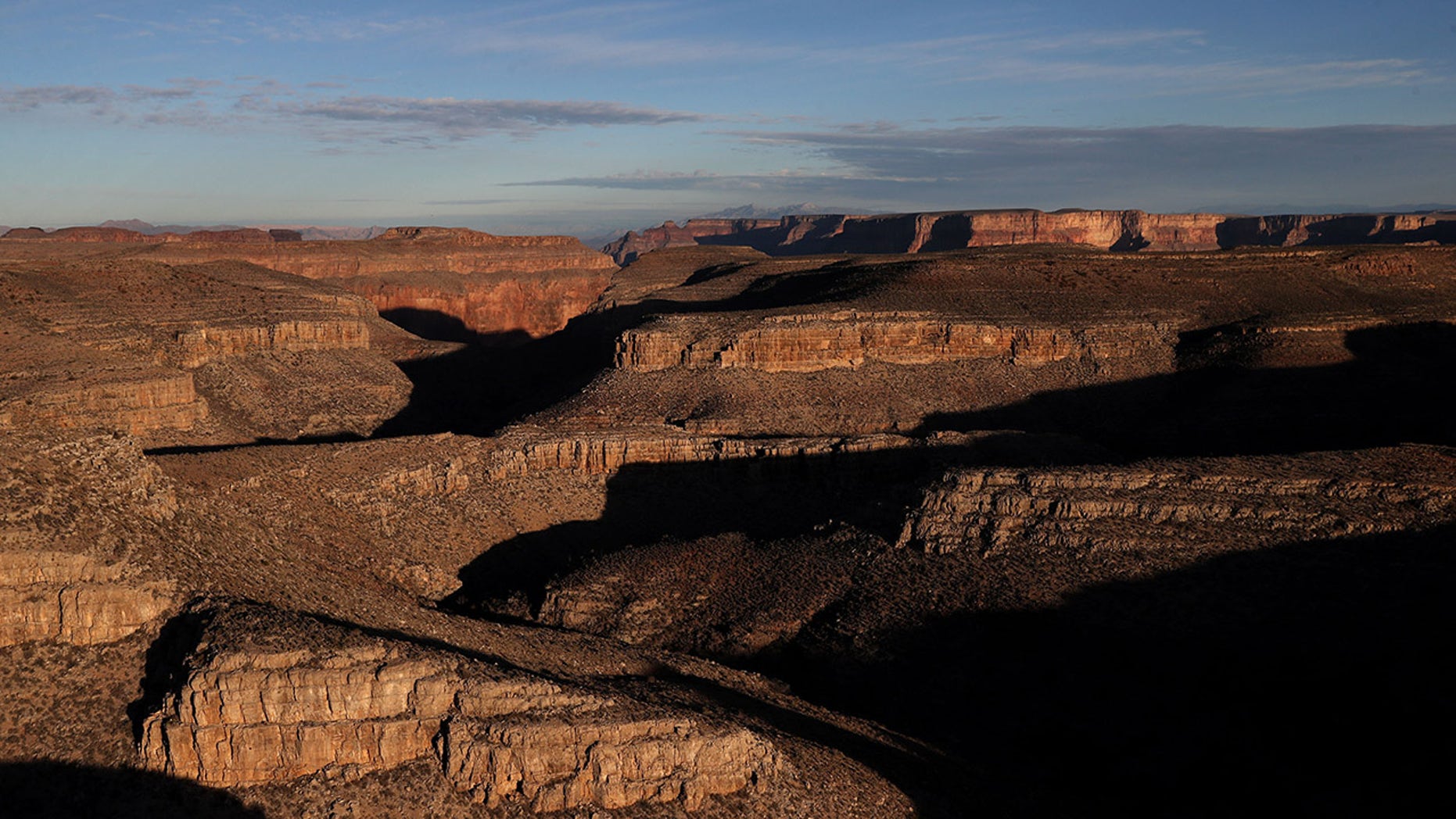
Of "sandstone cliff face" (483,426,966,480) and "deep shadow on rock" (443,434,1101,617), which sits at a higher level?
"sandstone cliff face" (483,426,966,480)

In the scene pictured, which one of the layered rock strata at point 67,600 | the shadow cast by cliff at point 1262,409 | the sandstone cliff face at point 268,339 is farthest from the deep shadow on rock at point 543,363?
the layered rock strata at point 67,600

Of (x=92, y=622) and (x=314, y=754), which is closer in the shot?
(x=314, y=754)

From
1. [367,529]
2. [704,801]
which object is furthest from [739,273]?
[704,801]

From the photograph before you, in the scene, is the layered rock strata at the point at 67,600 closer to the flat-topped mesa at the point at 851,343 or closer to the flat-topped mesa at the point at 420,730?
the flat-topped mesa at the point at 420,730

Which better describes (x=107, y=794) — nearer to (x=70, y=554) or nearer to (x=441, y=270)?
(x=70, y=554)

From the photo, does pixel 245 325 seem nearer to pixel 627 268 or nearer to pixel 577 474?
pixel 577 474

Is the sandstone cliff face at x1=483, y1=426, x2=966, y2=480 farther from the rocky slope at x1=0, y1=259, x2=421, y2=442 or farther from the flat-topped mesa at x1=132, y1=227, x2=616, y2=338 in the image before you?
the flat-topped mesa at x1=132, y1=227, x2=616, y2=338

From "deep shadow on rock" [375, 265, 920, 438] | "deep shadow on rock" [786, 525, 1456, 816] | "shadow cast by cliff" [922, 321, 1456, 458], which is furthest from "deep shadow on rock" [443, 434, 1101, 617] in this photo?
"deep shadow on rock" [375, 265, 920, 438]
